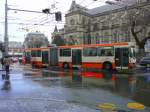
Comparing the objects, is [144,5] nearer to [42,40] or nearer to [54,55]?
[54,55]

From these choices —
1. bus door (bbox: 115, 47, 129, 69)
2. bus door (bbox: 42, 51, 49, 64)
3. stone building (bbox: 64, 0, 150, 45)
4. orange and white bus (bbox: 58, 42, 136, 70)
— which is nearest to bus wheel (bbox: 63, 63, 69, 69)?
orange and white bus (bbox: 58, 42, 136, 70)

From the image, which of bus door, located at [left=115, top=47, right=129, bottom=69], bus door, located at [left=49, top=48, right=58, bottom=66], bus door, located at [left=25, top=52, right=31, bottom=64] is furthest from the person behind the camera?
bus door, located at [left=25, top=52, right=31, bottom=64]

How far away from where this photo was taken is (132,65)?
3394cm

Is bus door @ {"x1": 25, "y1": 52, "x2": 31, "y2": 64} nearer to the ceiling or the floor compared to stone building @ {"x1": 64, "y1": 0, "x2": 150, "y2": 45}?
nearer to the floor

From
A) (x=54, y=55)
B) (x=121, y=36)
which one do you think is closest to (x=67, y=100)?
(x=54, y=55)

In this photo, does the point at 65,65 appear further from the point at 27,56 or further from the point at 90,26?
the point at 90,26

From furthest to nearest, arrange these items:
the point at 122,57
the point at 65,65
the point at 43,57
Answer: the point at 43,57, the point at 65,65, the point at 122,57

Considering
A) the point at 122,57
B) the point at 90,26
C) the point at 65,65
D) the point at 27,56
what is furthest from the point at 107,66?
the point at 90,26

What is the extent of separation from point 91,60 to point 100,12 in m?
73.2

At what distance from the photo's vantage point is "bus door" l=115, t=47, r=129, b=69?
33.9 metres

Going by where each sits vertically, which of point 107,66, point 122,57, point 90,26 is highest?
point 90,26

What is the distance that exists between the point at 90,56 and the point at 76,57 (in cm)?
300

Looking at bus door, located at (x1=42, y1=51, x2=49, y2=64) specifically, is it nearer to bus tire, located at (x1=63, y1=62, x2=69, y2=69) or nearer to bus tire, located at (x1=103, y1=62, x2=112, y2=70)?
bus tire, located at (x1=63, y1=62, x2=69, y2=69)

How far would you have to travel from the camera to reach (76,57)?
41094mm
